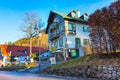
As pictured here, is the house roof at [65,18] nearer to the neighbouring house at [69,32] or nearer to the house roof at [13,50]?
the neighbouring house at [69,32]

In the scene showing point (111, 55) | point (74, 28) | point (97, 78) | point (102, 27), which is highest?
point (74, 28)

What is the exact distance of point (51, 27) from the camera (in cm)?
5047

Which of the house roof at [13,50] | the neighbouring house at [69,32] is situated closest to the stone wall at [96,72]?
the neighbouring house at [69,32]

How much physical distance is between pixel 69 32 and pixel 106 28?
2285 centimetres

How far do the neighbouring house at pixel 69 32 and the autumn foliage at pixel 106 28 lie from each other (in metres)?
18.2

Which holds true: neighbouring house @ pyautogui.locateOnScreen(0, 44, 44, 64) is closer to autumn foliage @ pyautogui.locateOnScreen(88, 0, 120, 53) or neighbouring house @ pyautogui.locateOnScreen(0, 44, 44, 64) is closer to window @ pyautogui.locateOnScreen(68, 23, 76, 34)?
window @ pyautogui.locateOnScreen(68, 23, 76, 34)

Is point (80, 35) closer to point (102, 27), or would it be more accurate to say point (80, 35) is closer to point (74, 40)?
point (74, 40)

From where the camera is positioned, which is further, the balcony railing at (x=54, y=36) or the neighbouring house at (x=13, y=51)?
the neighbouring house at (x=13, y=51)

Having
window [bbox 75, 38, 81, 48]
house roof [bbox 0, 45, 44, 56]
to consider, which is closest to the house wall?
window [bbox 75, 38, 81, 48]

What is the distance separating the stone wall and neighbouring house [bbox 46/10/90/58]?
57.0 ft

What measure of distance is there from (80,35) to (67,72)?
22739 millimetres

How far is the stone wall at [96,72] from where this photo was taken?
17719 millimetres

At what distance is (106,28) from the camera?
20.8 meters

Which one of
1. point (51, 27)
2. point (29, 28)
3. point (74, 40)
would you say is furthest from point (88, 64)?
point (29, 28)
